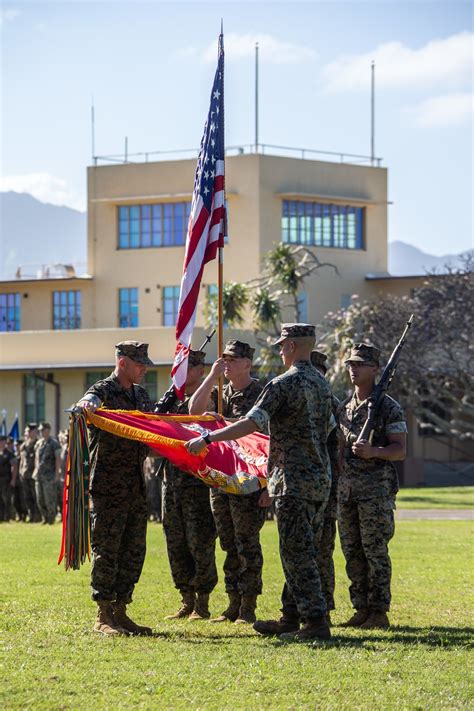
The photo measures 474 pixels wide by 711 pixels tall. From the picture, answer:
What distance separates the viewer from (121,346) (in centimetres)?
1086

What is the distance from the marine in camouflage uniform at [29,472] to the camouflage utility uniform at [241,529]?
18832 millimetres

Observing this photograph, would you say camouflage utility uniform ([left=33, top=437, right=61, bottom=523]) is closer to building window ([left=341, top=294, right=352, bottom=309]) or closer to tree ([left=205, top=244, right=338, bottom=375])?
tree ([left=205, top=244, right=338, bottom=375])

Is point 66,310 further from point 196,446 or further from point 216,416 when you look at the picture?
point 196,446

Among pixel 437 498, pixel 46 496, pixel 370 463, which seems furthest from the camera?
pixel 437 498

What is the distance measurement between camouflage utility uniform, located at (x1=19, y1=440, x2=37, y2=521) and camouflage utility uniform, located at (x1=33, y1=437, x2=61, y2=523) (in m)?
0.84

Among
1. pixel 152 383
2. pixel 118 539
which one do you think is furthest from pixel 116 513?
pixel 152 383

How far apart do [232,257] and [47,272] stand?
343 inches

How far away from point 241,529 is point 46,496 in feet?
58.1

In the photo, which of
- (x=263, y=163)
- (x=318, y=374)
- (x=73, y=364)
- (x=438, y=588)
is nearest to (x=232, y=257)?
A: (x=263, y=163)

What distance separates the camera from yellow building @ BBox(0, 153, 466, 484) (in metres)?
52.4

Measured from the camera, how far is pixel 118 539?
10.7 metres

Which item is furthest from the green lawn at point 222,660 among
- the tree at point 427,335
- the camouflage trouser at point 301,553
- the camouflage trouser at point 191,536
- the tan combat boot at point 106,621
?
the tree at point 427,335

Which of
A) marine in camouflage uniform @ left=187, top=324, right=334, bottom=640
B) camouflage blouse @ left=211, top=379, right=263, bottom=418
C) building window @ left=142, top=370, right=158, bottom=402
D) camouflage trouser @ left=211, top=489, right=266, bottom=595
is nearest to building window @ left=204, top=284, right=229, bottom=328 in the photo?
building window @ left=142, top=370, right=158, bottom=402

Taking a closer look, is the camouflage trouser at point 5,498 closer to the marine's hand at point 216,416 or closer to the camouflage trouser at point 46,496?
the camouflage trouser at point 46,496
